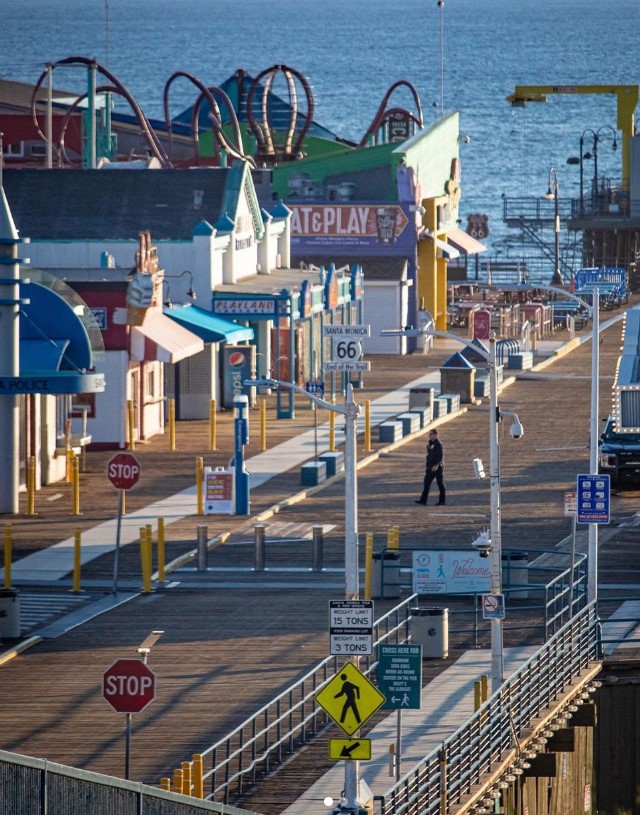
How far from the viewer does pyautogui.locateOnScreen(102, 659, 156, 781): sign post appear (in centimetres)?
2594

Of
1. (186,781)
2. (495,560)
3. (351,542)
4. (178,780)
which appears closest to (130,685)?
(178,780)

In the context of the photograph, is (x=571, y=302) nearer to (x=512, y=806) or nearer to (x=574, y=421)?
(x=574, y=421)

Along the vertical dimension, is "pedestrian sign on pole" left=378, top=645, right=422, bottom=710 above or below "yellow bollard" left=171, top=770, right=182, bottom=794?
above

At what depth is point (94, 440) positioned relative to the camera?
184 ft

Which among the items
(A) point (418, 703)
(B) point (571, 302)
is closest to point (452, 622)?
(A) point (418, 703)

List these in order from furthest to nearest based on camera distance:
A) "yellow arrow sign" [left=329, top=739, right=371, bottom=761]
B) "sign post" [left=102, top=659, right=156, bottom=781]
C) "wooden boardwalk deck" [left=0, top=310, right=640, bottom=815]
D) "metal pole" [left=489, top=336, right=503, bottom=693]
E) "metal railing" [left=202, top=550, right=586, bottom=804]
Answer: "metal pole" [left=489, top=336, right=503, bottom=693] < "wooden boardwalk deck" [left=0, top=310, right=640, bottom=815] < "metal railing" [left=202, top=550, right=586, bottom=804] < "sign post" [left=102, top=659, right=156, bottom=781] < "yellow arrow sign" [left=329, top=739, right=371, bottom=761]

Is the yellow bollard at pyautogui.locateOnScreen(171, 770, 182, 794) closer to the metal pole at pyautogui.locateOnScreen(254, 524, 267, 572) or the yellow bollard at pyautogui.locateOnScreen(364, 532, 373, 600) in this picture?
the yellow bollard at pyautogui.locateOnScreen(364, 532, 373, 600)

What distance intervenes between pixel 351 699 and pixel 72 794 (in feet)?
12.8

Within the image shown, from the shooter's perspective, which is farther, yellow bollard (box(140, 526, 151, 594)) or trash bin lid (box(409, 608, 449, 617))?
yellow bollard (box(140, 526, 151, 594))

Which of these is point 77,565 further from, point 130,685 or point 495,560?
point 130,685

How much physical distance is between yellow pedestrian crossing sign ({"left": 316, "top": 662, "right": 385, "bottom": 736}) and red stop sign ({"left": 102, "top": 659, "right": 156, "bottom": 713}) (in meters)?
2.08

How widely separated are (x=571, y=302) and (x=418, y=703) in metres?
68.4

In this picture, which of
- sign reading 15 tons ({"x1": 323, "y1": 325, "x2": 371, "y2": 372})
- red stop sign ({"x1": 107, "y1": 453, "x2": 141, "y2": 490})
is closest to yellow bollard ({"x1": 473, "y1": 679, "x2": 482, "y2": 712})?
sign reading 15 tons ({"x1": 323, "y1": 325, "x2": 371, "y2": 372})

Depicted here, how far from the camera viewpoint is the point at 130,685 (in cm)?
2608
